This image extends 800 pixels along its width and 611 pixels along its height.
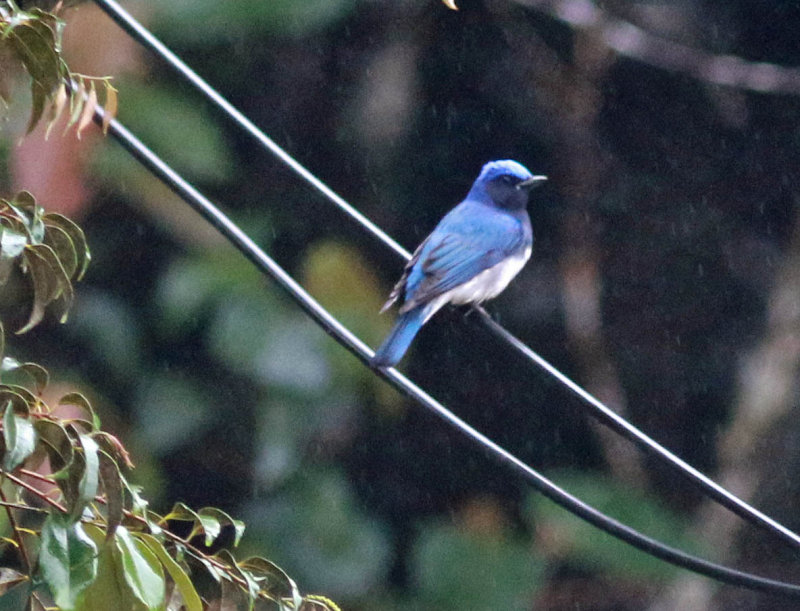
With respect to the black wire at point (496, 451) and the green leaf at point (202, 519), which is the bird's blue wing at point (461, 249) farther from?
the green leaf at point (202, 519)

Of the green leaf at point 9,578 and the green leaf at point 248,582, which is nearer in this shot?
the green leaf at point 9,578

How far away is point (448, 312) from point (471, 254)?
0.26 m

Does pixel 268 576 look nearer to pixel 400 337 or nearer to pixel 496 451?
pixel 496 451

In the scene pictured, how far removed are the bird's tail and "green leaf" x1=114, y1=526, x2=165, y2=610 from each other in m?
1.92

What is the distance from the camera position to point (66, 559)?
5.57ft

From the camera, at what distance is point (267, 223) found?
5320 mm

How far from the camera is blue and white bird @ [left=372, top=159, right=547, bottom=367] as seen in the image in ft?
13.6

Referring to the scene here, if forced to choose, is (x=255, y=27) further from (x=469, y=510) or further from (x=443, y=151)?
(x=469, y=510)

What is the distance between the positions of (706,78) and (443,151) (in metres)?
1.17

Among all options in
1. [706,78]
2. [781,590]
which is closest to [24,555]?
[781,590]

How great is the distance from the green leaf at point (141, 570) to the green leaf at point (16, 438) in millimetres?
176

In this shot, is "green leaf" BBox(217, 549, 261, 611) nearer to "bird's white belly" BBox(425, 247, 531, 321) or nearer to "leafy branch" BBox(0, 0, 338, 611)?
"leafy branch" BBox(0, 0, 338, 611)

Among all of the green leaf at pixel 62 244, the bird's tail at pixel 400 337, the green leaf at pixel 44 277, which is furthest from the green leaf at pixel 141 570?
the bird's tail at pixel 400 337

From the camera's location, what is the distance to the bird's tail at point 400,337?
381cm
